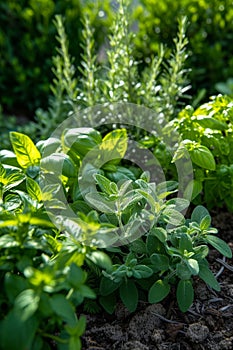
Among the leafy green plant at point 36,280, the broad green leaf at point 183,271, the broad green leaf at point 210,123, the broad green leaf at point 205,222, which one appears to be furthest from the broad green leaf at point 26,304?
the broad green leaf at point 210,123

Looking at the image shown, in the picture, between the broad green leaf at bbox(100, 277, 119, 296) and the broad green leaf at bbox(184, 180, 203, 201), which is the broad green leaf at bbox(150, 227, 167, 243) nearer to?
the broad green leaf at bbox(100, 277, 119, 296)

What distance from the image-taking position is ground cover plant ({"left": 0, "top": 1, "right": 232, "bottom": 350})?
1.24 m

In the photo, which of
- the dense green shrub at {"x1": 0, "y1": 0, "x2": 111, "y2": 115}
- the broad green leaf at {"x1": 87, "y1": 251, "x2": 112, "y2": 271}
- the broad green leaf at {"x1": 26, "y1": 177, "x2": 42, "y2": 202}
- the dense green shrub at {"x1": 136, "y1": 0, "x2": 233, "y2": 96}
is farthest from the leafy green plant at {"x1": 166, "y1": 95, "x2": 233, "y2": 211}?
the dense green shrub at {"x1": 0, "y1": 0, "x2": 111, "y2": 115}

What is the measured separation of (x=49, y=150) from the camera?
74.0 inches

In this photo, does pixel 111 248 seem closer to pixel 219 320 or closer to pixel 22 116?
pixel 219 320

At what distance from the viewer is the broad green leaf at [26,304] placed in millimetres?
1126

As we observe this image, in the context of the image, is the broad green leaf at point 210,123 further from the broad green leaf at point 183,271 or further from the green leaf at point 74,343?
the green leaf at point 74,343

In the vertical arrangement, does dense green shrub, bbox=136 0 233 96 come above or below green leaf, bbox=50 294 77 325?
above

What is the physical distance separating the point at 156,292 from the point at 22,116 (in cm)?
238

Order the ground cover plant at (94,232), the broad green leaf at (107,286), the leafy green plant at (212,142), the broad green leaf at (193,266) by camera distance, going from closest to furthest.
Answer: the ground cover plant at (94,232), the broad green leaf at (193,266), the broad green leaf at (107,286), the leafy green plant at (212,142)

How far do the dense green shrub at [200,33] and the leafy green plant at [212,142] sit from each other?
116 cm

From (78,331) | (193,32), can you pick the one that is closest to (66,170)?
(78,331)

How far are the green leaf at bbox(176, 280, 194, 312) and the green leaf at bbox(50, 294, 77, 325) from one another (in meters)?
0.43

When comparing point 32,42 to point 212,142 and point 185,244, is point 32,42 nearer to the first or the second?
point 212,142
